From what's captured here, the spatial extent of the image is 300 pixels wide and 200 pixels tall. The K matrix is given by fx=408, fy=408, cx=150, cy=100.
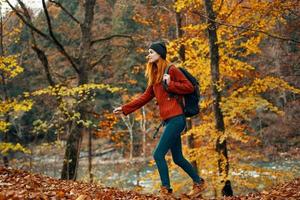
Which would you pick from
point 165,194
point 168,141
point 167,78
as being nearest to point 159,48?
point 167,78

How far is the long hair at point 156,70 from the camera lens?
247 inches

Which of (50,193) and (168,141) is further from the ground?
(168,141)

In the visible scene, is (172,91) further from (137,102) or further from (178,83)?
(137,102)

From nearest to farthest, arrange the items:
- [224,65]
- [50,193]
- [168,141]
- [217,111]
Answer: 1. [50,193]
2. [168,141]
3. [217,111]
4. [224,65]

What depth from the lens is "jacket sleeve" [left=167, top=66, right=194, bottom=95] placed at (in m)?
6.01

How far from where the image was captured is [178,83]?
6.03 m

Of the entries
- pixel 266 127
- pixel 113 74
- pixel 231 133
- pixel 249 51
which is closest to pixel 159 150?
pixel 231 133

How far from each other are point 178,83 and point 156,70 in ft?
1.64

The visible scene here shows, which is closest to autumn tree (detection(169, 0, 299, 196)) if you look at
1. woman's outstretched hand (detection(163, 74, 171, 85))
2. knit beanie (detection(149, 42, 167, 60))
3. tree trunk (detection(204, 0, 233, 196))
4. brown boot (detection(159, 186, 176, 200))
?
tree trunk (detection(204, 0, 233, 196))

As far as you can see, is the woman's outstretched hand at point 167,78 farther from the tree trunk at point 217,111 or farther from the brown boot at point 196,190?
the tree trunk at point 217,111

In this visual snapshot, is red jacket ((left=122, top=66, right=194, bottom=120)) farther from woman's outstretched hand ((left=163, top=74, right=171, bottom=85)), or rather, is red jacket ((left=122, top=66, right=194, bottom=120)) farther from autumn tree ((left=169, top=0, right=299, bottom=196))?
autumn tree ((left=169, top=0, right=299, bottom=196))

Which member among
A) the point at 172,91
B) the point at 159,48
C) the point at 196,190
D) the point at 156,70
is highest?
the point at 159,48

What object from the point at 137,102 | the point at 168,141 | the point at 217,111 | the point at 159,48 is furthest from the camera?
the point at 217,111

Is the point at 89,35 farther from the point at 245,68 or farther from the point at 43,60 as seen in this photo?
the point at 245,68
